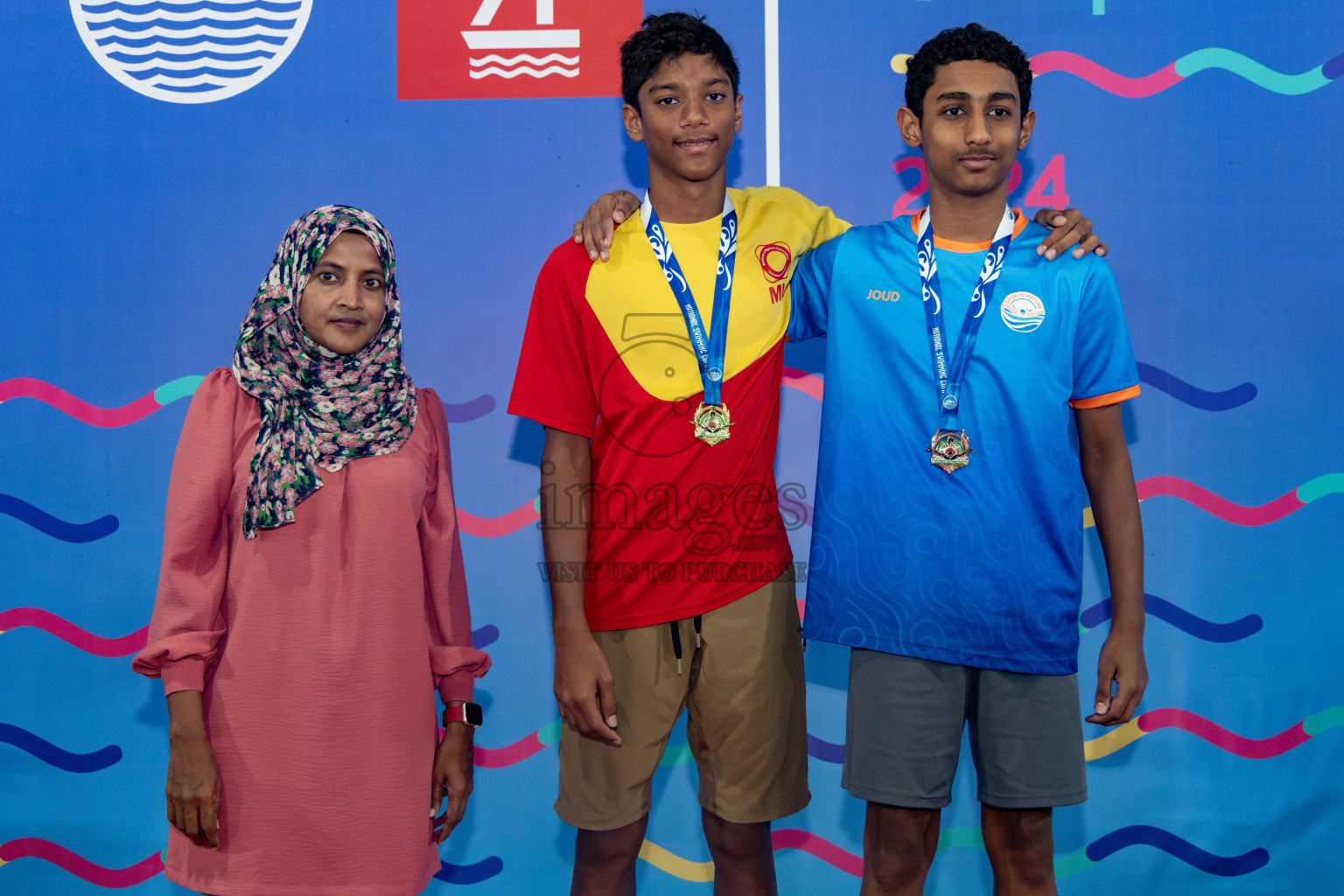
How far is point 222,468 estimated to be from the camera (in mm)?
1740

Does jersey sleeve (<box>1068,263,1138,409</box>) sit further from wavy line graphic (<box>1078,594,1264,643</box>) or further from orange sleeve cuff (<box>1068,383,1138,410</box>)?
wavy line graphic (<box>1078,594,1264,643</box>)

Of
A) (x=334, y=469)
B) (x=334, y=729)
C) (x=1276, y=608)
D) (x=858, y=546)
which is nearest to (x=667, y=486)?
(x=858, y=546)

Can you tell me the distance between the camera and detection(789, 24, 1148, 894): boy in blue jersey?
183cm

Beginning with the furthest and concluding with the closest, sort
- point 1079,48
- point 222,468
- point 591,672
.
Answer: point 1079,48 < point 591,672 < point 222,468

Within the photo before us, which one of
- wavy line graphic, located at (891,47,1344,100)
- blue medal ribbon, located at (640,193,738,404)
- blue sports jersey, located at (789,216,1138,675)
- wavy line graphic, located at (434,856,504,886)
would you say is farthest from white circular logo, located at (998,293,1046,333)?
wavy line graphic, located at (434,856,504,886)

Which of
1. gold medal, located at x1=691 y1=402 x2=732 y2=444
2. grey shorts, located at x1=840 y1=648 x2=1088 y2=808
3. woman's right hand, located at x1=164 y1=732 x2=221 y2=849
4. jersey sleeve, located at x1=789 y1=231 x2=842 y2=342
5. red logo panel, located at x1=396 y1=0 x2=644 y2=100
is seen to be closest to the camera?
woman's right hand, located at x1=164 y1=732 x2=221 y2=849

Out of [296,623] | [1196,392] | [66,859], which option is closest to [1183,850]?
[1196,392]

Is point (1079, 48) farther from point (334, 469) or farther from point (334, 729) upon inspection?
point (334, 729)

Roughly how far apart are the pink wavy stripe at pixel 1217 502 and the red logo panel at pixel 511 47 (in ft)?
6.00

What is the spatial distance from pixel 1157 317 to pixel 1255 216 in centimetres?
38

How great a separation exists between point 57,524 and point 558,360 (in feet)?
5.52

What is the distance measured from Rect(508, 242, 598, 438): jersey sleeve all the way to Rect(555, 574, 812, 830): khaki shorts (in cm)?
46

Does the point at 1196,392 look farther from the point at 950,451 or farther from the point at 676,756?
the point at 676,756

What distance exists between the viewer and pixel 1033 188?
8.68ft
